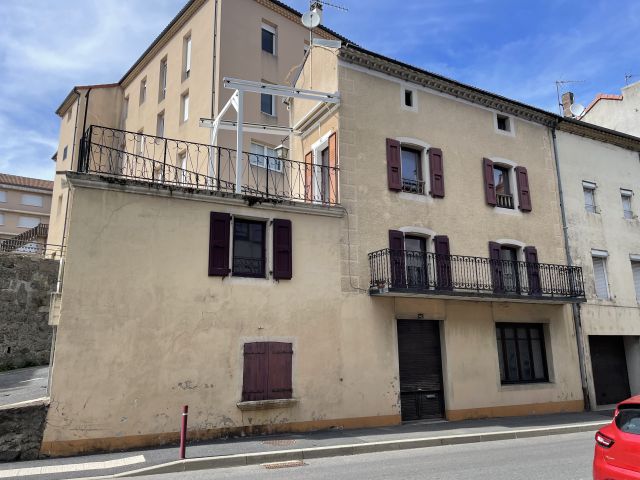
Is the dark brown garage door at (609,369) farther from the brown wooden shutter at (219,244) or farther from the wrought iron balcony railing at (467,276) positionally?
the brown wooden shutter at (219,244)

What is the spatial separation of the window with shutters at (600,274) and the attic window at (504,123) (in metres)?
5.44

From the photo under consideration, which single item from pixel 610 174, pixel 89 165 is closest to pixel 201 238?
pixel 89 165

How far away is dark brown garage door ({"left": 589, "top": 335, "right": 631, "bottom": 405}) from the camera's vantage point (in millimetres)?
17500

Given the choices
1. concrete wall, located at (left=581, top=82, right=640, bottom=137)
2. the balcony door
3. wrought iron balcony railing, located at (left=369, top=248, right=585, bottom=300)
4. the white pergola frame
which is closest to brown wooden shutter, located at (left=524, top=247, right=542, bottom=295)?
wrought iron balcony railing, located at (left=369, top=248, right=585, bottom=300)

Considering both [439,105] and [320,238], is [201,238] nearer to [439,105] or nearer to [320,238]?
[320,238]

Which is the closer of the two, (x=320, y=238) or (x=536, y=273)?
(x=320, y=238)

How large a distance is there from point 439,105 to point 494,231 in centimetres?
438

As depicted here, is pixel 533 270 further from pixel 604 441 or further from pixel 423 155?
pixel 604 441

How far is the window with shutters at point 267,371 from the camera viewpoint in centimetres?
1138

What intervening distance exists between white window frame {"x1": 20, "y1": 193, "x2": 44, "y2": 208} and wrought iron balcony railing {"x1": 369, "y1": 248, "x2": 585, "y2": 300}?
152ft

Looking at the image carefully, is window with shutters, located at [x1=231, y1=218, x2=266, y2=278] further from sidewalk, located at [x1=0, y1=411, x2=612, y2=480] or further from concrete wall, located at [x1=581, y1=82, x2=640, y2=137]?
concrete wall, located at [x1=581, y1=82, x2=640, y2=137]

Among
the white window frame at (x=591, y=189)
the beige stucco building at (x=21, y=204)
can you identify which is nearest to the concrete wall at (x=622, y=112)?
the white window frame at (x=591, y=189)

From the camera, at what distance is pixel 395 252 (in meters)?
13.7

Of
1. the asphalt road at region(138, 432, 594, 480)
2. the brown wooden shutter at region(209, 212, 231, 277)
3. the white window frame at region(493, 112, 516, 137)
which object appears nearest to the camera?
the asphalt road at region(138, 432, 594, 480)
